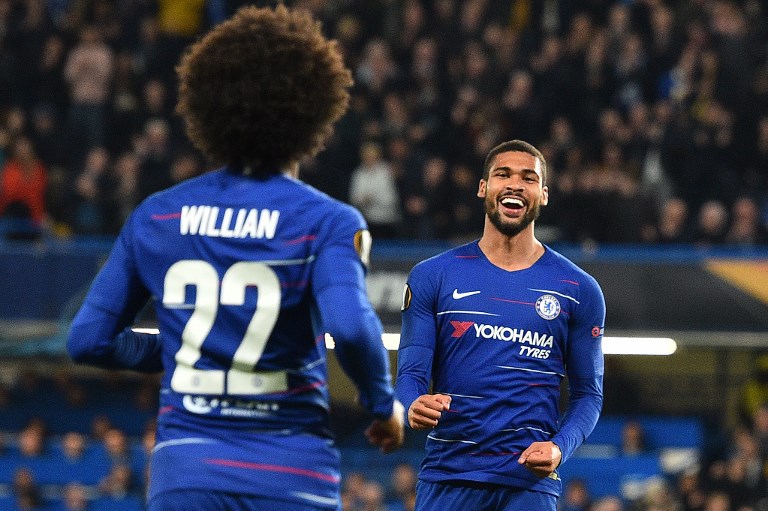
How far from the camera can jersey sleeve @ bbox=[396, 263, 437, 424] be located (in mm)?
4914

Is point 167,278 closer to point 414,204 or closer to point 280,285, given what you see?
point 280,285

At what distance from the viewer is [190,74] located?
12.0 feet

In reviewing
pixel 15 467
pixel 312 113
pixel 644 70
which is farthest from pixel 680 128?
pixel 312 113

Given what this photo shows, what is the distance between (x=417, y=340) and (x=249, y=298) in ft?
5.60

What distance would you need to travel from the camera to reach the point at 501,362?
5016mm

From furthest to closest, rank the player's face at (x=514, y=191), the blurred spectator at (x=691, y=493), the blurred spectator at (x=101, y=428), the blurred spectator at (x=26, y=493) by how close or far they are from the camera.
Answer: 1. the blurred spectator at (x=101, y=428)
2. the blurred spectator at (x=26, y=493)
3. the blurred spectator at (x=691, y=493)
4. the player's face at (x=514, y=191)

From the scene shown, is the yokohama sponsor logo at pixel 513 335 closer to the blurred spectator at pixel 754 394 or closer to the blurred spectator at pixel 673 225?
the blurred spectator at pixel 673 225

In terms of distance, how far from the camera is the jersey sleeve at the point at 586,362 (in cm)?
502

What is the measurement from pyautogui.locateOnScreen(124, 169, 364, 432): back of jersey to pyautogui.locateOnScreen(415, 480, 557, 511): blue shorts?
157cm

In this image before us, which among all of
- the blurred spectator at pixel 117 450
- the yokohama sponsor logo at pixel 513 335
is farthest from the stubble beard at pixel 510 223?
the blurred spectator at pixel 117 450

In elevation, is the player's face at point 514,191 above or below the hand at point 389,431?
above

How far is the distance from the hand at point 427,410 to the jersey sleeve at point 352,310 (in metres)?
1.10

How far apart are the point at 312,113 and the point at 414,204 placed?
12.1 m

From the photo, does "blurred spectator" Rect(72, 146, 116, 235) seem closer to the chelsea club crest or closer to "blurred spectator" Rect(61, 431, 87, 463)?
"blurred spectator" Rect(61, 431, 87, 463)
